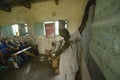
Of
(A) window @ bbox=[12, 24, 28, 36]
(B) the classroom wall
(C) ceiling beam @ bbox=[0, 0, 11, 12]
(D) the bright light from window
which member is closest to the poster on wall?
(B) the classroom wall

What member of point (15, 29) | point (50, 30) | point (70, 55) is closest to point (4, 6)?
point (15, 29)

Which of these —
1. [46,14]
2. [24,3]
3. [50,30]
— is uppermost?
[24,3]

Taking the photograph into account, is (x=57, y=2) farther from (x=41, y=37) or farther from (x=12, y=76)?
(x=12, y=76)

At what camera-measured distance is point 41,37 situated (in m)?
4.47

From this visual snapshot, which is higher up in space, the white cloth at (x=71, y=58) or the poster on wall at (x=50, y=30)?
the poster on wall at (x=50, y=30)

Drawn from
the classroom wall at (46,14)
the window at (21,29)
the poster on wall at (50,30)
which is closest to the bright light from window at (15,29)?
the window at (21,29)

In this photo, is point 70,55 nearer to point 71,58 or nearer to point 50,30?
point 71,58

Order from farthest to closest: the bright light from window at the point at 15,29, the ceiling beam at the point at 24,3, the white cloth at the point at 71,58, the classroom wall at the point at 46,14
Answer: the bright light from window at the point at 15,29
the ceiling beam at the point at 24,3
the classroom wall at the point at 46,14
the white cloth at the point at 71,58

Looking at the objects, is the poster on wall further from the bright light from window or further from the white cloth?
the white cloth

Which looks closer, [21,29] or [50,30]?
[50,30]

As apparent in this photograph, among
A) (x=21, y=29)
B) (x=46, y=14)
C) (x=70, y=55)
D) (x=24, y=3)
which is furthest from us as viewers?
(x=21, y=29)

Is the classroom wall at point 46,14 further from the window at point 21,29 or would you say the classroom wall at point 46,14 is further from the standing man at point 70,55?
the standing man at point 70,55

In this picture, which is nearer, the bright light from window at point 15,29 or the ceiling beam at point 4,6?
the ceiling beam at point 4,6

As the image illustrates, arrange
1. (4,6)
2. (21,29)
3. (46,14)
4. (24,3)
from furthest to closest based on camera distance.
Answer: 1. (21,29)
2. (4,6)
3. (46,14)
4. (24,3)
